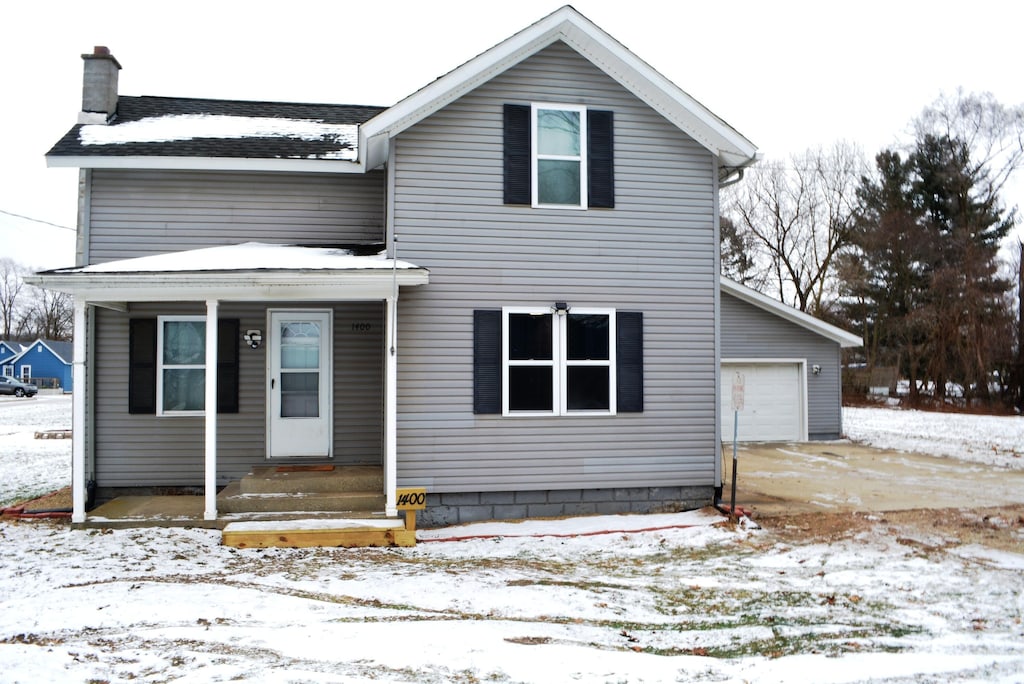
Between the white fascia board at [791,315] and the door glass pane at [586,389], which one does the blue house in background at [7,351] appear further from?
the door glass pane at [586,389]

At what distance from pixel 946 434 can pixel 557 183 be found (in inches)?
592

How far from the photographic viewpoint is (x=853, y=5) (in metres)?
16.5

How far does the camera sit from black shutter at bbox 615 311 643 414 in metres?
9.09

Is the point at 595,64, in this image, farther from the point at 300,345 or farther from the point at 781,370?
the point at 781,370

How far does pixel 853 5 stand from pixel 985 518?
496 inches

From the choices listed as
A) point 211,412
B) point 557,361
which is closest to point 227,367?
point 211,412

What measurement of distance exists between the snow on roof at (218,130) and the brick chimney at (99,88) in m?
0.31

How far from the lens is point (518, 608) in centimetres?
545

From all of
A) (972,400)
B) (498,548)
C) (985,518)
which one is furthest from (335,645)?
(972,400)

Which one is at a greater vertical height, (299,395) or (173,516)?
(299,395)

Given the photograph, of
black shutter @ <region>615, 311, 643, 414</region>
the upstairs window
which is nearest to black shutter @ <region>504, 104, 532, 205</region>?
the upstairs window

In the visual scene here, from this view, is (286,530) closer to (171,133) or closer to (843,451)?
(171,133)

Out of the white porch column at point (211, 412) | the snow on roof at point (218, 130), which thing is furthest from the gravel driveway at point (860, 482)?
the snow on roof at point (218, 130)

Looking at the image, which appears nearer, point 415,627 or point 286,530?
point 415,627
